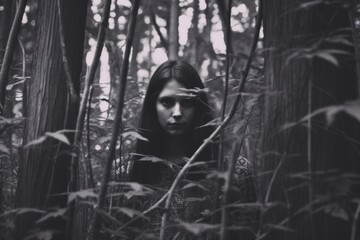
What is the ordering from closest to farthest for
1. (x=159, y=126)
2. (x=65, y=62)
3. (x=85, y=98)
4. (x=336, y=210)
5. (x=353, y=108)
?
(x=353, y=108)
(x=336, y=210)
(x=85, y=98)
(x=65, y=62)
(x=159, y=126)

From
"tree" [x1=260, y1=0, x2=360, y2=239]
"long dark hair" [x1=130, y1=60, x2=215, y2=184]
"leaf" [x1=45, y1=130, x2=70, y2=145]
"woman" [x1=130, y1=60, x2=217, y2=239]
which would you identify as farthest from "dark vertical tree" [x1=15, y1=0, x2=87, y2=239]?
"long dark hair" [x1=130, y1=60, x2=215, y2=184]

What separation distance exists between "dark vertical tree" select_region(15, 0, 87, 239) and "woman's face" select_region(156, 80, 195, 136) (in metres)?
1.03

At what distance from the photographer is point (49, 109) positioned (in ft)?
5.88

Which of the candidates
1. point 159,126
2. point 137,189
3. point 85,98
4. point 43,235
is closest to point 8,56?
point 85,98

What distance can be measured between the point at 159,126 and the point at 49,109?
4.66ft

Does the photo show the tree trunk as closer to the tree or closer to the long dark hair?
the long dark hair

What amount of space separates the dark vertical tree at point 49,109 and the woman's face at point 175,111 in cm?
103

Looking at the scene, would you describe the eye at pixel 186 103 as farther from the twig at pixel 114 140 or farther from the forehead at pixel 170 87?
the twig at pixel 114 140

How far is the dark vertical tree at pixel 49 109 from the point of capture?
66.4 inches

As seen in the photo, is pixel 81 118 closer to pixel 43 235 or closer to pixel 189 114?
pixel 43 235

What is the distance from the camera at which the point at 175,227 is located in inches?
53.4

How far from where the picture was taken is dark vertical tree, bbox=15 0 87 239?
1687mm

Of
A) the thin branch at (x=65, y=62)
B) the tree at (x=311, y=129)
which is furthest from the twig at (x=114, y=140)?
the tree at (x=311, y=129)

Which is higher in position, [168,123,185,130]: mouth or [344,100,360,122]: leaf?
[344,100,360,122]: leaf
